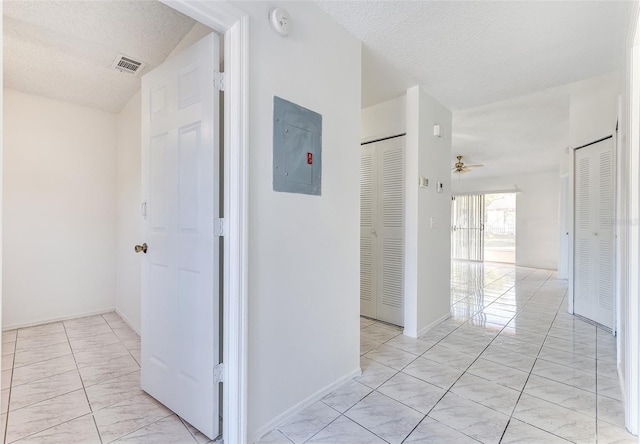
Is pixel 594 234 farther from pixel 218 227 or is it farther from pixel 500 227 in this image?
pixel 500 227

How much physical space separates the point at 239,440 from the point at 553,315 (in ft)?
12.8

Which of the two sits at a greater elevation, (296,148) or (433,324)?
(296,148)

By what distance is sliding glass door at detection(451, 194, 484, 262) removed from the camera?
891cm

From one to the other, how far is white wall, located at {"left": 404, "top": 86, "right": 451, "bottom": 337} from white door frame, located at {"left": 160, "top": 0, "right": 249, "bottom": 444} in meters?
2.00

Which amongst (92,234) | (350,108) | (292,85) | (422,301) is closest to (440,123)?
(350,108)

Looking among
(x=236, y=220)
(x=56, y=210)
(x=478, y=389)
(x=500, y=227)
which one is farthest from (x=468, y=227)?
(x=56, y=210)

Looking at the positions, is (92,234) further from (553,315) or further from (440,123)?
(553,315)

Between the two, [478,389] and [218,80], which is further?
[478,389]

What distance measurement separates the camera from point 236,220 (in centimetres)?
161

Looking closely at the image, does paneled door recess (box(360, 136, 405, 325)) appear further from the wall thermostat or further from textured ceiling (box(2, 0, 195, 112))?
textured ceiling (box(2, 0, 195, 112))

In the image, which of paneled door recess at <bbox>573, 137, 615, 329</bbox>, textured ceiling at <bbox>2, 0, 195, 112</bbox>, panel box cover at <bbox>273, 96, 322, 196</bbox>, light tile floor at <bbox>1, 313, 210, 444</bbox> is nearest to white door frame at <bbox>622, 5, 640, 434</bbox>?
panel box cover at <bbox>273, 96, 322, 196</bbox>

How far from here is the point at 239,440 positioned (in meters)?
1.60

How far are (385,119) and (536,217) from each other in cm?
629

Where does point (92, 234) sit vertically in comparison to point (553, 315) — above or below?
above
